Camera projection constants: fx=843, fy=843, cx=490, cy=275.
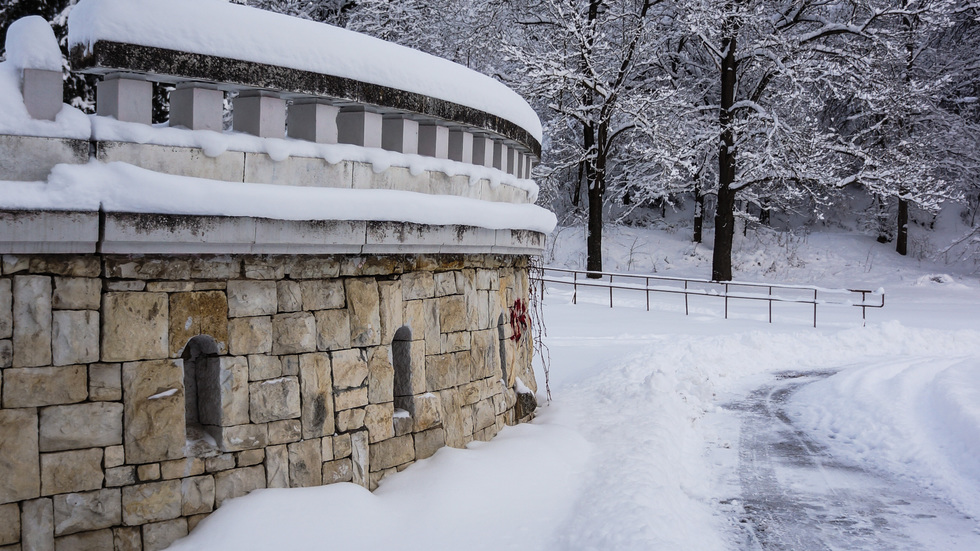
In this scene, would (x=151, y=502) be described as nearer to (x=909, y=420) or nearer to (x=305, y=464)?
(x=305, y=464)

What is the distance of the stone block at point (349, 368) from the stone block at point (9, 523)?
189 centimetres

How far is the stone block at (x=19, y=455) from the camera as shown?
3877 mm

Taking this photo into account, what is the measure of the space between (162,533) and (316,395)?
1164 millimetres

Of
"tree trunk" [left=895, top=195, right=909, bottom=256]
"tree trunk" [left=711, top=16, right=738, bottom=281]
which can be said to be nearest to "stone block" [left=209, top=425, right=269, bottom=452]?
"tree trunk" [left=711, top=16, right=738, bottom=281]

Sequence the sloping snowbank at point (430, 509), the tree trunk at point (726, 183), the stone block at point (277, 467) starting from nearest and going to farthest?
the sloping snowbank at point (430, 509) → the stone block at point (277, 467) → the tree trunk at point (726, 183)

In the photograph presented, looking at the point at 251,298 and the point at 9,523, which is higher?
the point at 251,298

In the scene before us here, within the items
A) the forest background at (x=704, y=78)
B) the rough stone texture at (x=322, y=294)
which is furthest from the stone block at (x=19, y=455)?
the forest background at (x=704, y=78)

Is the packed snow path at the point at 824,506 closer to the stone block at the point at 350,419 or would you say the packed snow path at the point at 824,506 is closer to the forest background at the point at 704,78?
the stone block at the point at 350,419

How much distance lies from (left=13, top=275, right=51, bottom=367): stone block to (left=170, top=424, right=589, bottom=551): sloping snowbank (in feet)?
4.04

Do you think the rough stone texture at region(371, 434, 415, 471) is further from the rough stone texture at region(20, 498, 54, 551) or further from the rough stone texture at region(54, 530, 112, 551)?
the rough stone texture at region(20, 498, 54, 551)

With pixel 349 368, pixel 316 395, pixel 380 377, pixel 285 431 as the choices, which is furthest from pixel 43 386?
pixel 380 377

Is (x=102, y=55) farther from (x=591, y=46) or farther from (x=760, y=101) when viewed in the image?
(x=760, y=101)

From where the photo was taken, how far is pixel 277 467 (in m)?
4.94

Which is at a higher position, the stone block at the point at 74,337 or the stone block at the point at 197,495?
the stone block at the point at 74,337
